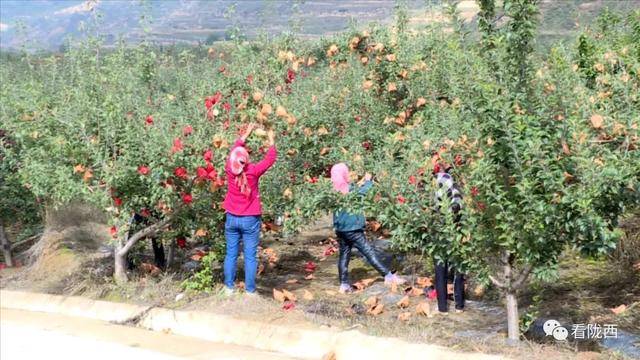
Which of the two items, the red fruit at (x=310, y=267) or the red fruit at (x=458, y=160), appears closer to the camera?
the red fruit at (x=458, y=160)

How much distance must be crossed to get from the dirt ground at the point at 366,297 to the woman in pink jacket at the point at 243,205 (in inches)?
11.2

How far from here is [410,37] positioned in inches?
410

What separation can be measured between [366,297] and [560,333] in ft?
7.72

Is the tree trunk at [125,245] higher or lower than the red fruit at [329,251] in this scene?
higher

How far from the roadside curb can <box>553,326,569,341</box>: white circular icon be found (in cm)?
108

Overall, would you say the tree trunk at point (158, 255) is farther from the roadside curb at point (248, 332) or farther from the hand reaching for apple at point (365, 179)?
the hand reaching for apple at point (365, 179)

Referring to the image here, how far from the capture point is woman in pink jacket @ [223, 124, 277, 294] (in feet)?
23.4

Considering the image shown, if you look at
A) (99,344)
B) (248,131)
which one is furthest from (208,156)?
(99,344)

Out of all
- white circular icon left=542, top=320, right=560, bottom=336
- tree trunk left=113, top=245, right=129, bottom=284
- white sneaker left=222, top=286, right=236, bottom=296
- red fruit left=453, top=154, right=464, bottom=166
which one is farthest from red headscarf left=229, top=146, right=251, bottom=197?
white circular icon left=542, top=320, right=560, bottom=336

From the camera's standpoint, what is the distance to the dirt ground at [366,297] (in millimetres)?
6057

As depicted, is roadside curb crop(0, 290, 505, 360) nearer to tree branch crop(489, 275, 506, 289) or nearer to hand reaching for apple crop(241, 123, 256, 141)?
tree branch crop(489, 275, 506, 289)

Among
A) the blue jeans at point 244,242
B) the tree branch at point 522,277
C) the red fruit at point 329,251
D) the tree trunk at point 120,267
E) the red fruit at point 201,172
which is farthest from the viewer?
the red fruit at point 329,251

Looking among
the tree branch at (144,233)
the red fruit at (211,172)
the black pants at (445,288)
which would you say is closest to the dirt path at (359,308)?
the black pants at (445,288)

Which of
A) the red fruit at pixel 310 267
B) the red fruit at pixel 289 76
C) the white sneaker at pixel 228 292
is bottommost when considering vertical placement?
the red fruit at pixel 310 267
